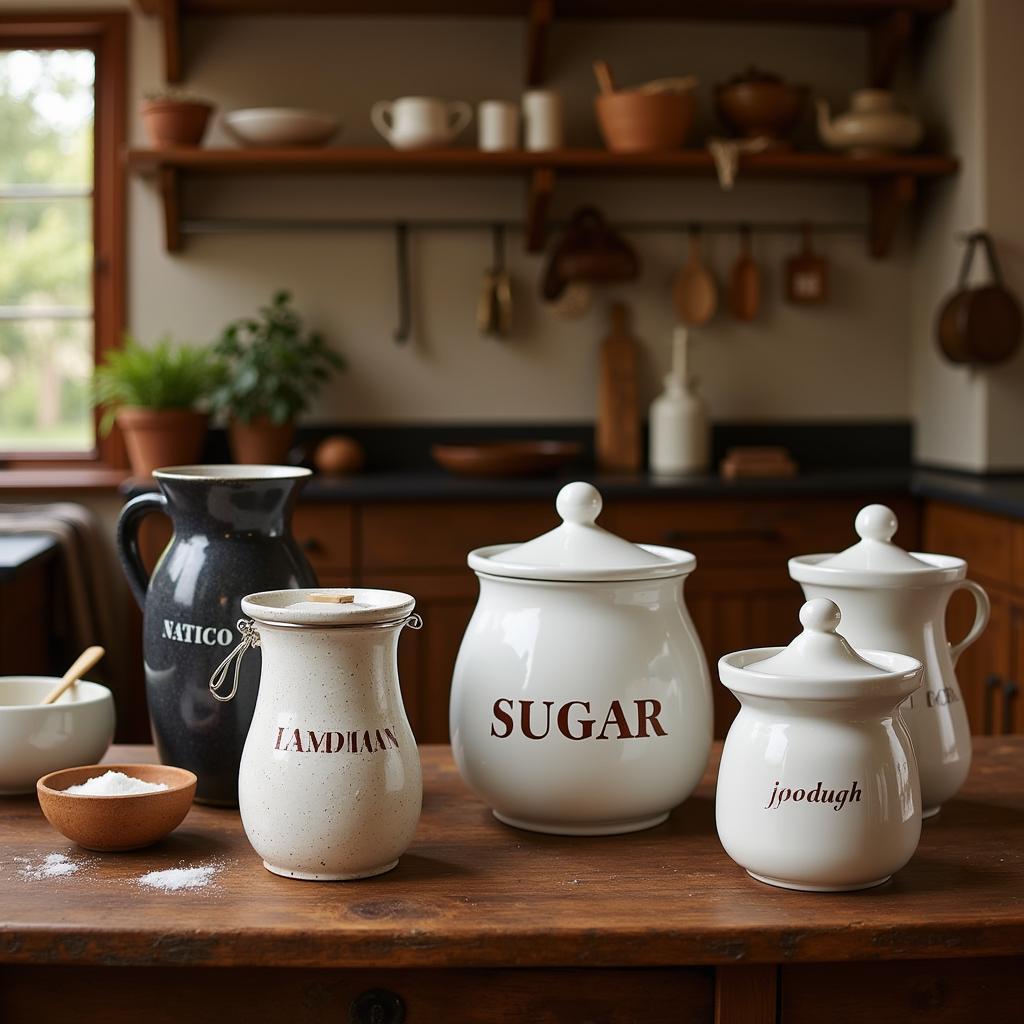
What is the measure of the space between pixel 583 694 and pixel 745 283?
2890 mm

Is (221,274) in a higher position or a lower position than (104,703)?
higher

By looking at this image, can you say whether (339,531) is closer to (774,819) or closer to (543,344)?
(543,344)

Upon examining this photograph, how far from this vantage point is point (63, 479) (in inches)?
139

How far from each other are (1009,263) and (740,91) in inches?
32.2

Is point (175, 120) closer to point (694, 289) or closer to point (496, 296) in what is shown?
point (496, 296)

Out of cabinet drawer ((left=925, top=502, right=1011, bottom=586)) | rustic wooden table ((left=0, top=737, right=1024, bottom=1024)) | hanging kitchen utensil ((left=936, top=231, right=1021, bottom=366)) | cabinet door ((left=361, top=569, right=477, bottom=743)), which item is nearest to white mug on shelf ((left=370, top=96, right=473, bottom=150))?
cabinet door ((left=361, top=569, right=477, bottom=743))

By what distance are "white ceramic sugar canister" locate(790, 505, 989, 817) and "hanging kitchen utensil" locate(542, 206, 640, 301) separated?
2.56 m

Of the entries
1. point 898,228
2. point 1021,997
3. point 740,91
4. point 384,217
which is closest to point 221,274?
point 384,217

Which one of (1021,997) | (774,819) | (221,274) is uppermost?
(221,274)

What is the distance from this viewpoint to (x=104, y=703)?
3.72 ft

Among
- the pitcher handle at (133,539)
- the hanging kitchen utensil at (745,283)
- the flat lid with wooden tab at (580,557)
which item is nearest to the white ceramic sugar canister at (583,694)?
the flat lid with wooden tab at (580,557)

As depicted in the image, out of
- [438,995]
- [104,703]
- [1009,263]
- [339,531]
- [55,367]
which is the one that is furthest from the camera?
[55,367]

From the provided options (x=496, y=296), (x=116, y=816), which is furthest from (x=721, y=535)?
(x=116, y=816)

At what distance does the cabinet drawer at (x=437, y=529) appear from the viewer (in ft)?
10.2
